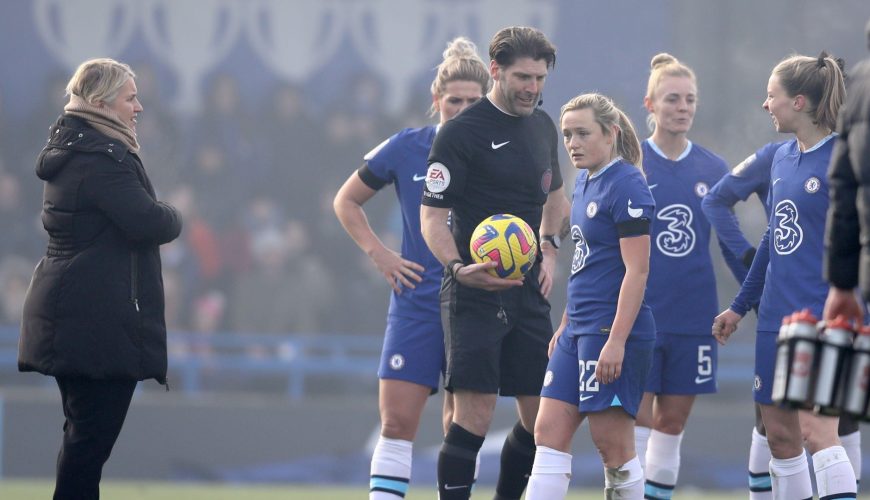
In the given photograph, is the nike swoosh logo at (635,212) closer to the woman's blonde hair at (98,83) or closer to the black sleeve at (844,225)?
the black sleeve at (844,225)

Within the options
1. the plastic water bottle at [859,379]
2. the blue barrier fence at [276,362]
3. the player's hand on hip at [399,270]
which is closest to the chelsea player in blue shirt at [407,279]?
the player's hand on hip at [399,270]

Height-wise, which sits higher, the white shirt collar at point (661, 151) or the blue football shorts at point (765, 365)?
the white shirt collar at point (661, 151)

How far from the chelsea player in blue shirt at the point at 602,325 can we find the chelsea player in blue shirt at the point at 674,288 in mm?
1314

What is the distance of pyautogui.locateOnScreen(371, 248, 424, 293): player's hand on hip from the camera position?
7090 mm

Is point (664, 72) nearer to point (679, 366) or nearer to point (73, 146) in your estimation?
point (679, 366)

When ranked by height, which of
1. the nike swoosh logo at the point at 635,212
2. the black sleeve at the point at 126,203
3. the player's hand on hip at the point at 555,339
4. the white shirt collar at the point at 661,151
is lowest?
the player's hand on hip at the point at 555,339

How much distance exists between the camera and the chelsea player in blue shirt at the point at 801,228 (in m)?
6.04

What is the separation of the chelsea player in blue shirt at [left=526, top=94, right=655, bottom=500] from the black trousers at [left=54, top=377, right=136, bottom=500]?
177cm

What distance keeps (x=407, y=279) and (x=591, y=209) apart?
1.34 meters

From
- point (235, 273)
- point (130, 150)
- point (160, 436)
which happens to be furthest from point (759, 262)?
point (235, 273)

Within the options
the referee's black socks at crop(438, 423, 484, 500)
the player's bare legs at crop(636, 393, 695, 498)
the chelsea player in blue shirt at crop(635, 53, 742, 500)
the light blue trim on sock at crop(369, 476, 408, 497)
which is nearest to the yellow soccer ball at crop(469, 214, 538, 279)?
the referee's black socks at crop(438, 423, 484, 500)

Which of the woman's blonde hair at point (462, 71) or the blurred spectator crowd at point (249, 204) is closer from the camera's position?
the woman's blonde hair at point (462, 71)

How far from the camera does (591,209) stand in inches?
238

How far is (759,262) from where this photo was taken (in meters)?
6.49
